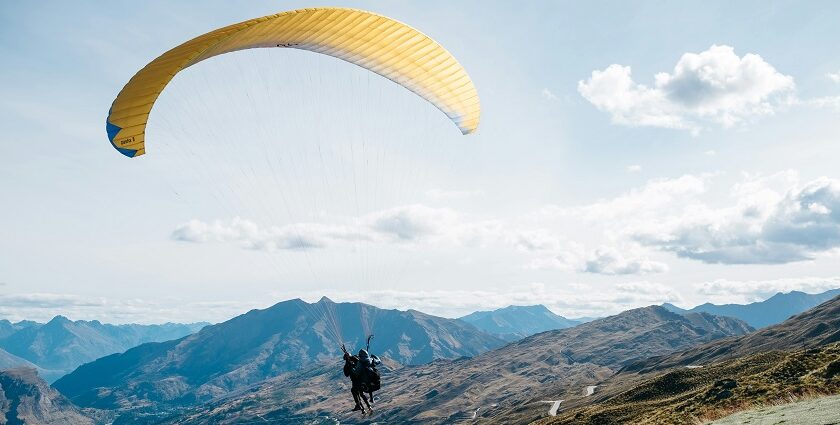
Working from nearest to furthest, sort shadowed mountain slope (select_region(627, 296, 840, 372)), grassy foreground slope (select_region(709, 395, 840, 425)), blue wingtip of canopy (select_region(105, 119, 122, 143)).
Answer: grassy foreground slope (select_region(709, 395, 840, 425)) → blue wingtip of canopy (select_region(105, 119, 122, 143)) → shadowed mountain slope (select_region(627, 296, 840, 372))

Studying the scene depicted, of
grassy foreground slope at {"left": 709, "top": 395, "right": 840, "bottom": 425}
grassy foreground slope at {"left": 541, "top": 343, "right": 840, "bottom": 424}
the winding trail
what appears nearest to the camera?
grassy foreground slope at {"left": 709, "top": 395, "right": 840, "bottom": 425}

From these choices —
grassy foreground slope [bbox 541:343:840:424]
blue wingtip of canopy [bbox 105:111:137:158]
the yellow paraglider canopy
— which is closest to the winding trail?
grassy foreground slope [bbox 541:343:840:424]

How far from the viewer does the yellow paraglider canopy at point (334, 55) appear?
18672 mm

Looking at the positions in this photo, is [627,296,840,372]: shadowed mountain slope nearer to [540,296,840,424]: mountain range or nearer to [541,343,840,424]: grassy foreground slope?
[540,296,840,424]: mountain range

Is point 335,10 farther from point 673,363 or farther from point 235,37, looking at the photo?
point 673,363

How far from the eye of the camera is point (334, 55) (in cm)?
2350

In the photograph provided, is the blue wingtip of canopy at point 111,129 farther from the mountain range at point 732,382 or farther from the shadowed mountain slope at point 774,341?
the shadowed mountain slope at point 774,341

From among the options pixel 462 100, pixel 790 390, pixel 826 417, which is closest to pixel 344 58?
pixel 462 100

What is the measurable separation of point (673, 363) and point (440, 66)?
165069mm

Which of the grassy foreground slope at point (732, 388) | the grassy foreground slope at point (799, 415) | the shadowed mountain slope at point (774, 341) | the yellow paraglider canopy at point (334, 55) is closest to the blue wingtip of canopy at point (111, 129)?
the yellow paraglider canopy at point (334, 55)

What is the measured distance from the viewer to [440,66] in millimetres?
23984

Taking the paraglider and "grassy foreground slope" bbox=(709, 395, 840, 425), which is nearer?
"grassy foreground slope" bbox=(709, 395, 840, 425)

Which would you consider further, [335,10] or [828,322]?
[828,322]

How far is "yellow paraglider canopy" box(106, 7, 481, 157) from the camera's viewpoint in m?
18.7
